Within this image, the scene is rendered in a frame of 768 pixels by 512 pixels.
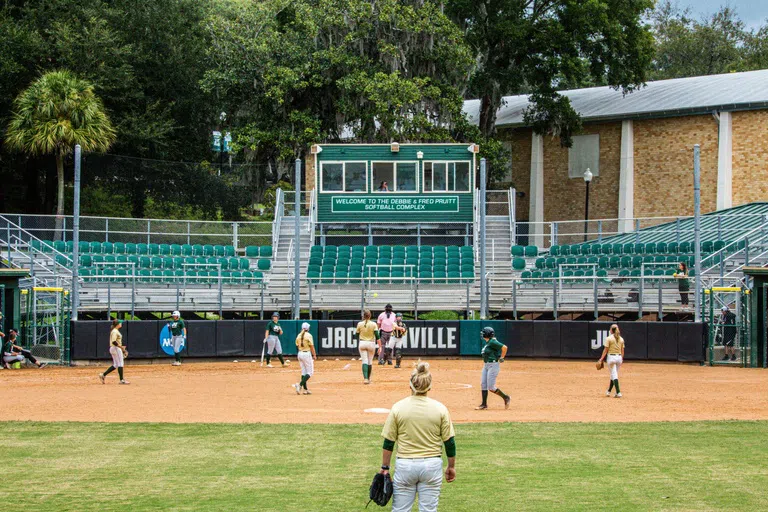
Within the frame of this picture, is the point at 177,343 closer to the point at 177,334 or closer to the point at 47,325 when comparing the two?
the point at 177,334

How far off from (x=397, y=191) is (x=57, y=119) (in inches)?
582

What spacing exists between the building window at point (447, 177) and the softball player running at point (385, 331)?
49.2 feet

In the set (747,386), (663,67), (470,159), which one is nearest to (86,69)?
(470,159)

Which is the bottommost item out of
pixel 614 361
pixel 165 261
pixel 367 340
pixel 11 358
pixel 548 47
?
pixel 11 358

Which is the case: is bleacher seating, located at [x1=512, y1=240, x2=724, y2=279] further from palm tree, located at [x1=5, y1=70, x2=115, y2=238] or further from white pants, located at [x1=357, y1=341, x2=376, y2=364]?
palm tree, located at [x1=5, y1=70, x2=115, y2=238]

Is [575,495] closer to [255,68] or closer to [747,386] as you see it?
[747,386]

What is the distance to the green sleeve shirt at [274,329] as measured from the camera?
97.9 feet

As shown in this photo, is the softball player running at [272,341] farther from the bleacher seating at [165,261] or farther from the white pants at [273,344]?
the bleacher seating at [165,261]

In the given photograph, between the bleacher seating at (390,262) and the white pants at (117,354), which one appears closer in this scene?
the white pants at (117,354)

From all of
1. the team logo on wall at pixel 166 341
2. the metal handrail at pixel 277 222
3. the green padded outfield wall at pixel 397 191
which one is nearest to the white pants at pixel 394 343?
the team logo on wall at pixel 166 341

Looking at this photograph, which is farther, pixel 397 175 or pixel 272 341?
pixel 397 175

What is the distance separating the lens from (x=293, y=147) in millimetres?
49000

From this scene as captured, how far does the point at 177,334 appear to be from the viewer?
3027 cm

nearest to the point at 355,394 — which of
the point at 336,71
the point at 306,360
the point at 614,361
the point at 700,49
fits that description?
the point at 306,360
